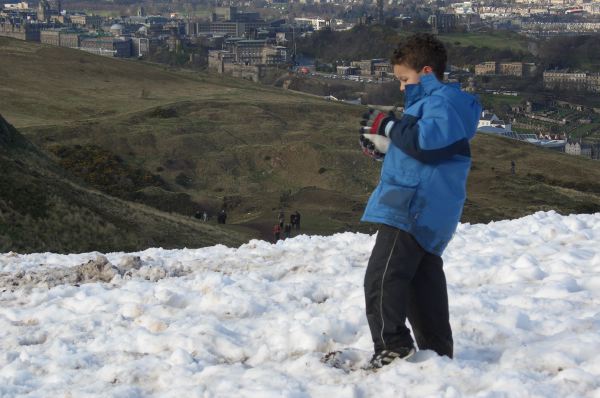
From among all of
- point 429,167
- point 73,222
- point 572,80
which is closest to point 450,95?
point 429,167

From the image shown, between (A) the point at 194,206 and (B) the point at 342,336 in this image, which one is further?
(A) the point at 194,206

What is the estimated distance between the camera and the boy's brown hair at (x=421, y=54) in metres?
6.67

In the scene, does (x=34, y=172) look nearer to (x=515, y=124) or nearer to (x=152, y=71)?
(x=152, y=71)

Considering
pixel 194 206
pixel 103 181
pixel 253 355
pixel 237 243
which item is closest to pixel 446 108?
pixel 253 355

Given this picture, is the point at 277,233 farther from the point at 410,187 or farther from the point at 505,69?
the point at 505,69

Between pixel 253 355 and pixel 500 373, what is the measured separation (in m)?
1.75

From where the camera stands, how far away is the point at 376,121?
6676 mm

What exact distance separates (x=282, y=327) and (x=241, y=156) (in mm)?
47663

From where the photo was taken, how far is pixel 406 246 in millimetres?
6680

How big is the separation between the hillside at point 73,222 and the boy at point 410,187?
52.1 ft

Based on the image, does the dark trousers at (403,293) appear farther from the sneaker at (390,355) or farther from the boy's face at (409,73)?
the boy's face at (409,73)

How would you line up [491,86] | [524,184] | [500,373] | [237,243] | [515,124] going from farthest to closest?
[491,86] < [515,124] < [524,184] < [237,243] < [500,373]

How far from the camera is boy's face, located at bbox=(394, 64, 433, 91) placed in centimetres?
669

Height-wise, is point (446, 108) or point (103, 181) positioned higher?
point (446, 108)
